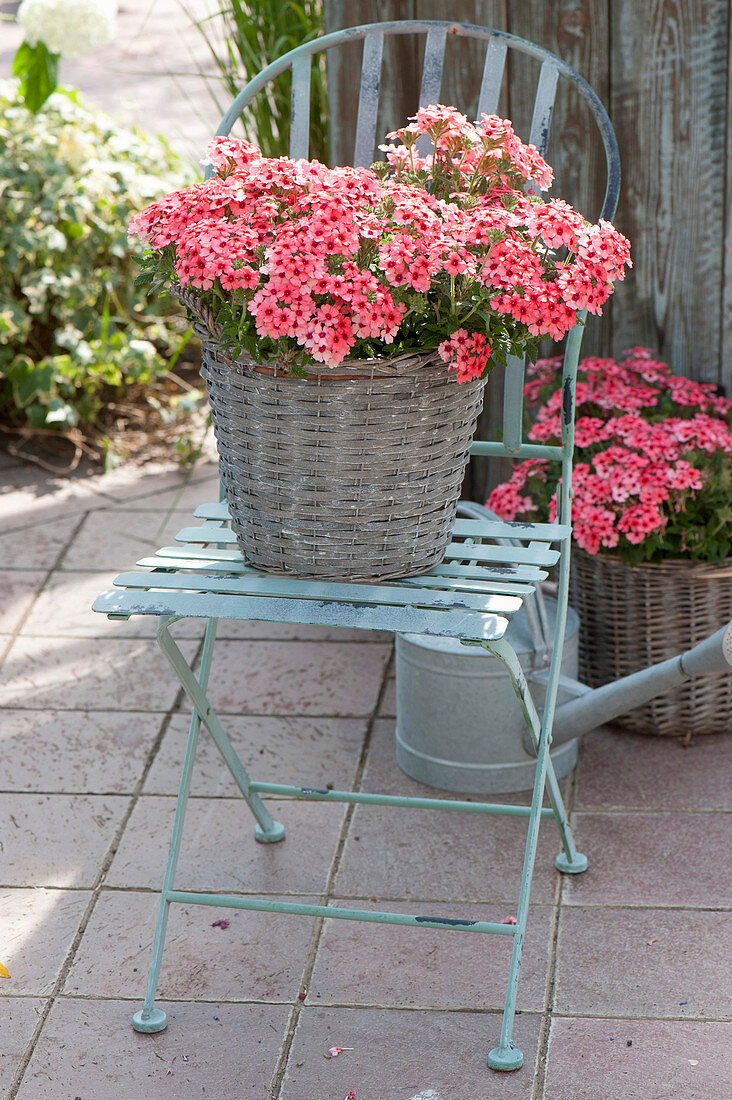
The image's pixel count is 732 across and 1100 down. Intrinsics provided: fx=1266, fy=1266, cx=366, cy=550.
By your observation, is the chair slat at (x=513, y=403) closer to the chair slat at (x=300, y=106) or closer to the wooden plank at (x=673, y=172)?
the chair slat at (x=300, y=106)

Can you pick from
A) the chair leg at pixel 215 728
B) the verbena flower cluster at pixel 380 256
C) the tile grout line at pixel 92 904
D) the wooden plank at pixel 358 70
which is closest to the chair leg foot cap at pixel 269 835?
the chair leg at pixel 215 728

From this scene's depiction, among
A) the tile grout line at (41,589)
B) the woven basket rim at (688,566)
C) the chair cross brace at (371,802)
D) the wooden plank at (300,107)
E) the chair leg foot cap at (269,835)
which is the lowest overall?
the chair leg foot cap at (269,835)

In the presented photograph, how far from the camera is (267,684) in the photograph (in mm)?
2990

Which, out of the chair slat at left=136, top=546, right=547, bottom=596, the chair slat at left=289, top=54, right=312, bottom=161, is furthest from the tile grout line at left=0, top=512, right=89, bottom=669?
the chair slat at left=289, top=54, right=312, bottom=161

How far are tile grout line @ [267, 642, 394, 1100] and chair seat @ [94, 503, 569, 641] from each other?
0.69m

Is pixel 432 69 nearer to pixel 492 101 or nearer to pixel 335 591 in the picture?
pixel 492 101

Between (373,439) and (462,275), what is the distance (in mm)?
248

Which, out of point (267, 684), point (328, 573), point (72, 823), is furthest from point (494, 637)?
point (267, 684)

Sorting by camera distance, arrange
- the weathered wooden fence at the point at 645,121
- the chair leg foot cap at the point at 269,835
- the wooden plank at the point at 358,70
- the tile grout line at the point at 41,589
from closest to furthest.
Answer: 1. the chair leg foot cap at the point at 269,835
2. the weathered wooden fence at the point at 645,121
3. the wooden plank at the point at 358,70
4. the tile grout line at the point at 41,589

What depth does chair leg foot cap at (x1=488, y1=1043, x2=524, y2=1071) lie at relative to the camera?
74.0 inches

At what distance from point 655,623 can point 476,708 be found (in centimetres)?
Result: 45

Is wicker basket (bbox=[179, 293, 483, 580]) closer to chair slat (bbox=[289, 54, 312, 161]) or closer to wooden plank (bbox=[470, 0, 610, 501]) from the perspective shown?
chair slat (bbox=[289, 54, 312, 161])

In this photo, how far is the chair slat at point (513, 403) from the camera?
2.06m

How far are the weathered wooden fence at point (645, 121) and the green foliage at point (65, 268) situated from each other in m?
1.47
